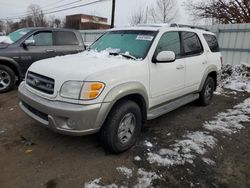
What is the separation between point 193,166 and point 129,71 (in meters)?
1.58

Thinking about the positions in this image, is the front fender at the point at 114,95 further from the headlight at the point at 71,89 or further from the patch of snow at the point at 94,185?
the patch of snow at the point at 94,185

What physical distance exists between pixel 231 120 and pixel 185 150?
198 centimetres

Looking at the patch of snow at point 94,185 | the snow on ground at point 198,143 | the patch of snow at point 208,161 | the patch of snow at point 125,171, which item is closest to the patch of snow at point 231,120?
the snow on ground at point 198,143

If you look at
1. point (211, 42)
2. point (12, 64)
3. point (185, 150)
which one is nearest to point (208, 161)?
point (185, 150)

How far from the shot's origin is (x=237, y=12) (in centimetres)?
1809

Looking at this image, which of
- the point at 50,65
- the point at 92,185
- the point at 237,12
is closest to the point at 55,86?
the point at 50,65

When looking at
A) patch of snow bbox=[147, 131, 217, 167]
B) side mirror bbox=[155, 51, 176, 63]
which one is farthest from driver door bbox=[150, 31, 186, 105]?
patch of snow bbox=[147, 131, 217, 167]

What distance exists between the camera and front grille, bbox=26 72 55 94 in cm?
298

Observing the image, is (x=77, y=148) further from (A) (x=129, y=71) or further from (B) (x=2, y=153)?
(A) (x=129, y=71)

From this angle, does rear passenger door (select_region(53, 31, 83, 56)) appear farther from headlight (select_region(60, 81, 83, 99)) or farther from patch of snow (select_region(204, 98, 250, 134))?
patch of snow (select_region(204, 98, 250, 134))

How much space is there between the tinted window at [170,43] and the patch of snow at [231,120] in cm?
161

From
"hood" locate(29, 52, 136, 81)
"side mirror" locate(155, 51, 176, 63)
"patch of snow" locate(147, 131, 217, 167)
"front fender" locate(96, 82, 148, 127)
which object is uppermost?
"side mirror" locate(155, 51, 176, 63)

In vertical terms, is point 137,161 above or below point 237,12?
below

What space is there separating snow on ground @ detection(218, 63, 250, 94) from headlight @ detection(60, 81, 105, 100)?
5.74 meters
